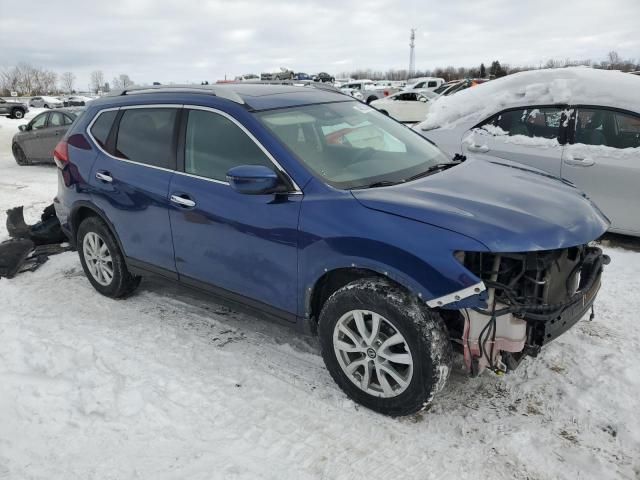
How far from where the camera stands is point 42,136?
12.7 m

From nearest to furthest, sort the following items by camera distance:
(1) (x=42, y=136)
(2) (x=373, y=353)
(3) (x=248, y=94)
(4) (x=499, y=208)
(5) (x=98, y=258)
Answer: (4) (x=499, y=208), (2) (x=373, y=353), (3) (x=248, y=94), (5) (x=98, y=258), (1) (x=42, y=136)

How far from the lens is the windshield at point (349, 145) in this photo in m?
3.28

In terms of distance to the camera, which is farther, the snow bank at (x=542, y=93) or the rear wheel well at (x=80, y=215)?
the snow bank at (x=542, y=93)

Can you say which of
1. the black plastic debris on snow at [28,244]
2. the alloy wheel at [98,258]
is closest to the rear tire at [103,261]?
the alloy wheel at [98,258]

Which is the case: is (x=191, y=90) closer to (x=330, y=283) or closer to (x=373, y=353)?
(x=330, y=283)

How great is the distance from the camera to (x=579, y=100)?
18.7ft

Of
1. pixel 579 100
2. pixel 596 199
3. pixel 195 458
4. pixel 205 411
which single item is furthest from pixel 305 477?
pixel 579 100

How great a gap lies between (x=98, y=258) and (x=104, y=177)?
2.59 ft

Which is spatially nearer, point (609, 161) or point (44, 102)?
point (609, 161)

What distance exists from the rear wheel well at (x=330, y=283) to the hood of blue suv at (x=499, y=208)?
0.40m

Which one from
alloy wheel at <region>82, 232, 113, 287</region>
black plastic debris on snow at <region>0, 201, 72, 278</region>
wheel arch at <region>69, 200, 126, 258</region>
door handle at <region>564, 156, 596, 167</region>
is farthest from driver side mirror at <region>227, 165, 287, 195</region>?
door handle at <region>564, 156, 596, 167</region>

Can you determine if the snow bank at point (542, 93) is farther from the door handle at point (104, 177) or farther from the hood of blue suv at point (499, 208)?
the door handle at point (104, 177)

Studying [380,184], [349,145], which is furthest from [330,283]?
[349,145]

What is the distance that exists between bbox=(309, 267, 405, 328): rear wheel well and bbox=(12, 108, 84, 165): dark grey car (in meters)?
11.6
